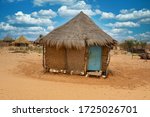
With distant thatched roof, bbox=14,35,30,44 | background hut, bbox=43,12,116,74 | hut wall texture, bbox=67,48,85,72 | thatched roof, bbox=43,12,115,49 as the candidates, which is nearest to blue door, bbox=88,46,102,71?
background hut, bbox=43,12,116,74

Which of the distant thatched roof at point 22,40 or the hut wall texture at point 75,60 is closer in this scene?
the hut wall texture at point 75,60

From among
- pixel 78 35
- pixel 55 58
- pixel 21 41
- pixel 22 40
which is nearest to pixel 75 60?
pixel 55 58

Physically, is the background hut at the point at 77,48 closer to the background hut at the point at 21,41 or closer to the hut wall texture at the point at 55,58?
the hut wall texture at the point at 55,58

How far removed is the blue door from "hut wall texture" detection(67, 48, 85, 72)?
0.47 m

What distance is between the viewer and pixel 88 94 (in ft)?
28.8

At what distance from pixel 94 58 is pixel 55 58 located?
2190mm

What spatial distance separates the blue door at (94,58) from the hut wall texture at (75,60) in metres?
0.47

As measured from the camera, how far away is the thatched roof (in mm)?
12391

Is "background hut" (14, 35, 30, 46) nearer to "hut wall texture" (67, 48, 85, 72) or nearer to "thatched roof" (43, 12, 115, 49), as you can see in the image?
"thatched roof" (43, 12, 115, 49)

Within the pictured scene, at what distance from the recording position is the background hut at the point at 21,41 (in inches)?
1812

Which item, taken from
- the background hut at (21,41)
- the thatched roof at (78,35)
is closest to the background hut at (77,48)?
the thatched roof at (78,35)

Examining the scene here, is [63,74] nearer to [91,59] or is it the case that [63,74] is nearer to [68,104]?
[91,59]

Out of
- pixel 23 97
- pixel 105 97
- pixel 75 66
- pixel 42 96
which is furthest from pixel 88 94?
pixel 75 66

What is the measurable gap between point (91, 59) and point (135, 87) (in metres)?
3.21
